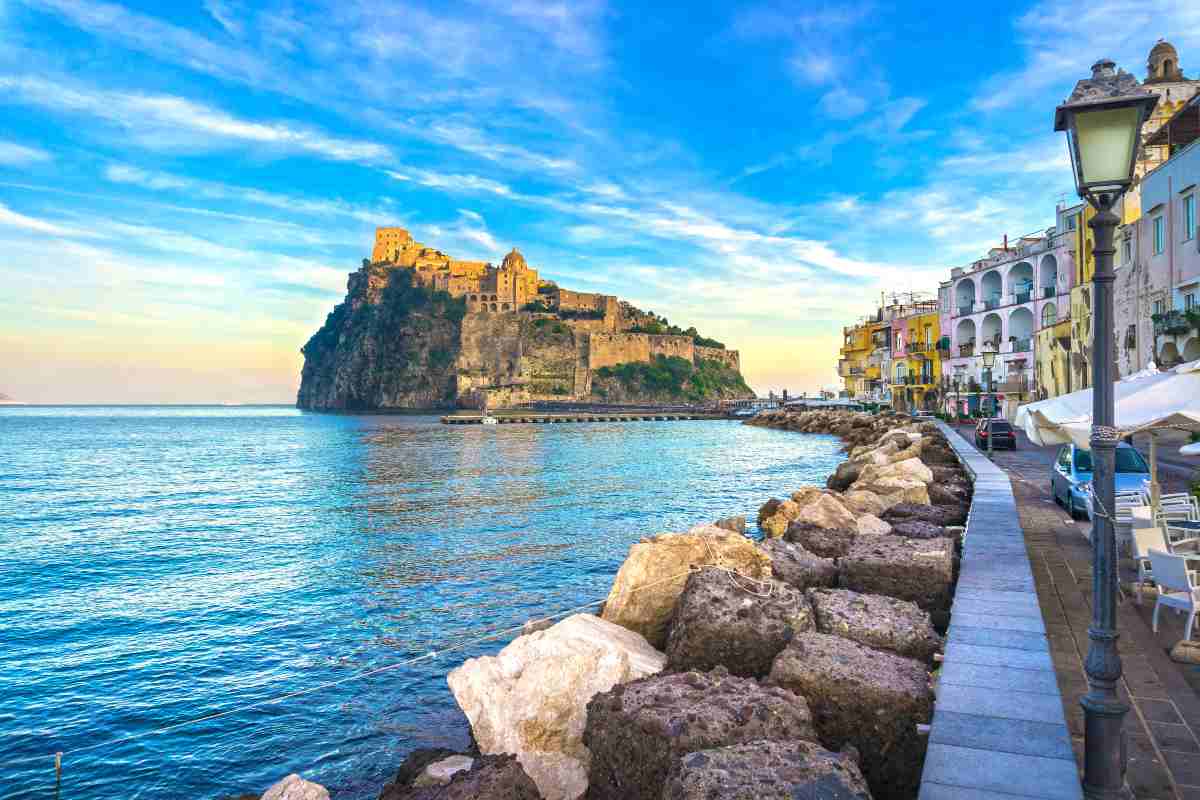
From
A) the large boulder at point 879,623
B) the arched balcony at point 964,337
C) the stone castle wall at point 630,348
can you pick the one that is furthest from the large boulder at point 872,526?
the stone castle wall at point 630,348

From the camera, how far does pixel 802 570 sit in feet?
22.8

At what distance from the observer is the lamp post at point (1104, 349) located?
2.89 metres

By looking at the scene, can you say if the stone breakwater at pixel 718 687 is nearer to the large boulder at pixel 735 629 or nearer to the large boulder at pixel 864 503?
the large boulder at pixel 735 629

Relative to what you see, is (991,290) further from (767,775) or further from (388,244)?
(388,244)

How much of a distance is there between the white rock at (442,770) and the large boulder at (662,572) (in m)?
2.30

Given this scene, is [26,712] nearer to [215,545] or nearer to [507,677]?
[507,677]

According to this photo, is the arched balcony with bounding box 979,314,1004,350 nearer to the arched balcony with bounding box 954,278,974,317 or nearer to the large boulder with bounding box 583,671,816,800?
the arched balcony with bounding box 954,278,974,317

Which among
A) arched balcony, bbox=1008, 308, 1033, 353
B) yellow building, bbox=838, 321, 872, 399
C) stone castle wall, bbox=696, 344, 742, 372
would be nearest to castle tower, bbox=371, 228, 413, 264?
stone castle wall, bbox=696, 344, 742, 372

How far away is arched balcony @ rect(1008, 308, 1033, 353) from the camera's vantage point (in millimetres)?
39000

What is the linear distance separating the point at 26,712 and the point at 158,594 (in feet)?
15.6

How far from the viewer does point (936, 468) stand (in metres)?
17.5

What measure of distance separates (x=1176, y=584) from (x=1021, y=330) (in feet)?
130

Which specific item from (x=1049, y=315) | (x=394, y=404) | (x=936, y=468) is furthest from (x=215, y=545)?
(x=394, y=404)

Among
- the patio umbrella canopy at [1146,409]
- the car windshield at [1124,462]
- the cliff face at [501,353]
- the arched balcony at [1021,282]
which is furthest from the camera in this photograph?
the cliff face at [501,353]
